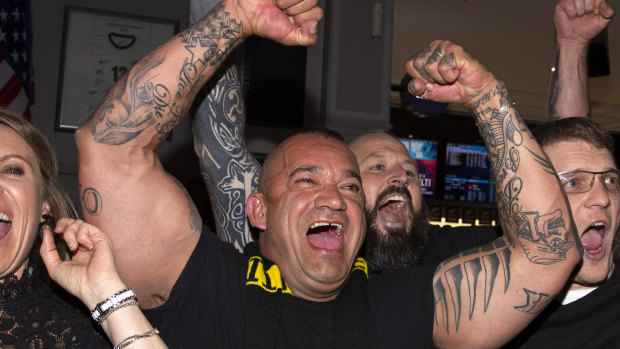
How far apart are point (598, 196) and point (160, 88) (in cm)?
123

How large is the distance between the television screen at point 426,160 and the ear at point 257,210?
225 inches

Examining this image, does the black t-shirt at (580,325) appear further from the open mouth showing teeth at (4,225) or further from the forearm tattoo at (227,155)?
the open mouth showing teeth at (4,225)

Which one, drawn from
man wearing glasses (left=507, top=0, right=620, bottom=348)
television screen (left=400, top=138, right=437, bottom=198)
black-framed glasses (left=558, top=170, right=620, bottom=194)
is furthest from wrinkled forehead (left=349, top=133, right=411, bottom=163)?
television screen (left=400, top=138, right=437, bottom=198)

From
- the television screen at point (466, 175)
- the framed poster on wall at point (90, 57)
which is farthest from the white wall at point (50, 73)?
the television screen at point (466, 175)

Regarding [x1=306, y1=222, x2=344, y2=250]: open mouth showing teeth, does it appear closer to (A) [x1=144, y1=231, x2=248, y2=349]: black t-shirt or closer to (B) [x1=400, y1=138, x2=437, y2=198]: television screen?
(A) [x1=144, y1=231, x2=248, y2=349]: black t-shirt

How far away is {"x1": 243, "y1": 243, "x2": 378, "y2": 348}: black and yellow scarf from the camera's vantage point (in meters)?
1.54

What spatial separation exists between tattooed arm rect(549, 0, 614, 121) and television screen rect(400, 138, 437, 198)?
503cm

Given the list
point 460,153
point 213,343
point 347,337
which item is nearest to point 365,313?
point 347,337

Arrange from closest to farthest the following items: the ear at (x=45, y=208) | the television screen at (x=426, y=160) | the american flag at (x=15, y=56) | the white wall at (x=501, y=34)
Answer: the ear at (x=45, y=208), the american flag at (x=15, y=56), the white wall at (x=501, y=34), the television screen at (x=426, y=160)

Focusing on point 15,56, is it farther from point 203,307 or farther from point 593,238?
point 593,238

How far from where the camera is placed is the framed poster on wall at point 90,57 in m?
3.81

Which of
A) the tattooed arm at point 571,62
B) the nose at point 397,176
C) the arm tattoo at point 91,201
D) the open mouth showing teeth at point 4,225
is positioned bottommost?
the open mouth showing teeth at point 4,225

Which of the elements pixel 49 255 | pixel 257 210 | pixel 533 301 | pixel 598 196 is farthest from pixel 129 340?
pixel 598 196

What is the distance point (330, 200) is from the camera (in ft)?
5.73
